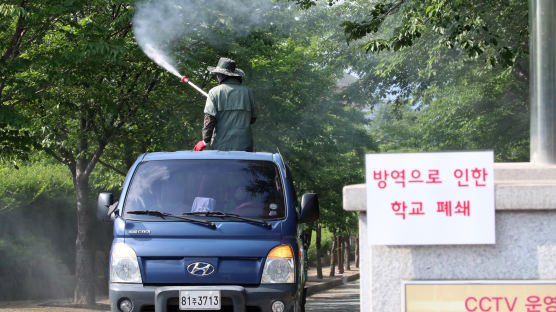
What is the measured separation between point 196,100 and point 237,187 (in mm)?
12809

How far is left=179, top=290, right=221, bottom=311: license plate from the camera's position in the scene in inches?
262

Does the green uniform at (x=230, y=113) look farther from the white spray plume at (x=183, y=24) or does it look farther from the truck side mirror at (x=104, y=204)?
the white spray plume at (x=183, y=24)

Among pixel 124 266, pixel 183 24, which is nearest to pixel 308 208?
pixel 124 266

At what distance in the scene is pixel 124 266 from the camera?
687 cm

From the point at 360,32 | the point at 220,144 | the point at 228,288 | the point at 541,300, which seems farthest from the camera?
the point at 360,32

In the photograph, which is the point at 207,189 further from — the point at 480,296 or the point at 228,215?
the point at 480,296

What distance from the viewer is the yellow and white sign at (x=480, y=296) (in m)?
3.90

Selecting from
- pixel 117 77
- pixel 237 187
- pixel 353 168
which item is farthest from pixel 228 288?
pixel 353 168

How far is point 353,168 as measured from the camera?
32656mm

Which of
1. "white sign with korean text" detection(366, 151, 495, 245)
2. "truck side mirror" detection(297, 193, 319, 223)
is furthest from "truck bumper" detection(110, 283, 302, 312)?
"white sign with korean text" detection(366, 151, 495, 245)

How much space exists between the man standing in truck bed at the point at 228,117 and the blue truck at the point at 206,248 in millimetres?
1293

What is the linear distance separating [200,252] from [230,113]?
2.19 m

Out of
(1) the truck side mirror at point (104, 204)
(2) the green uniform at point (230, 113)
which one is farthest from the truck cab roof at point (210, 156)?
(2) the green uniform at point (230, 113)

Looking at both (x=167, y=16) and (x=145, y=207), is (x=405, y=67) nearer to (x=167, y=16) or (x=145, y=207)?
→ (x=167, y=16)
